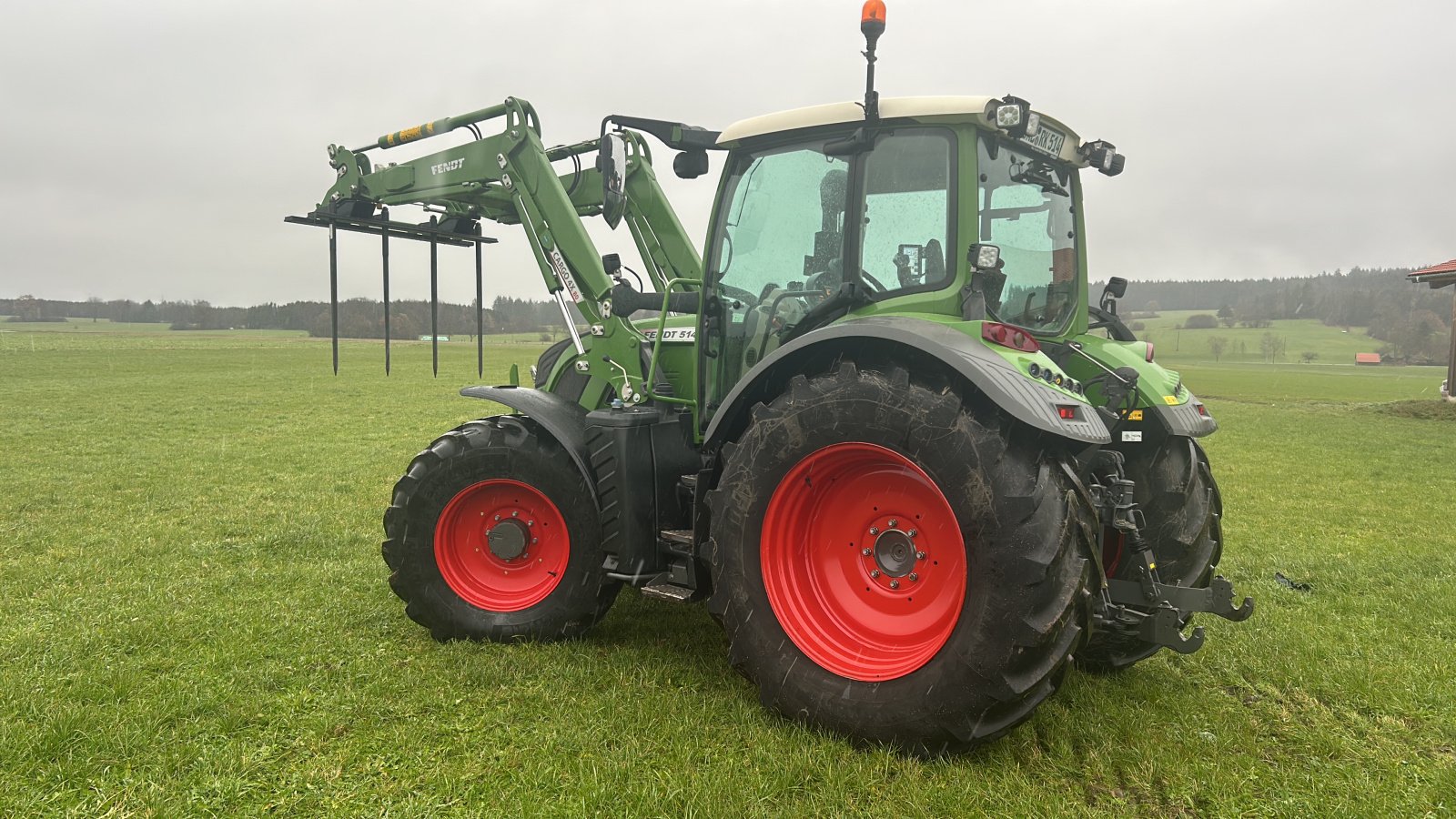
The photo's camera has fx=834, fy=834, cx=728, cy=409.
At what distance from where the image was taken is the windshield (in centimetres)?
368

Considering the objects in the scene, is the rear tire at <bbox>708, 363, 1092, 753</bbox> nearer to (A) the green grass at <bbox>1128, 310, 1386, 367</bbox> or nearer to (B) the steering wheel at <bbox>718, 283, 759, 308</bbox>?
(B) the steering wheel at <bbox>718, 283, 759, 308</bbox>

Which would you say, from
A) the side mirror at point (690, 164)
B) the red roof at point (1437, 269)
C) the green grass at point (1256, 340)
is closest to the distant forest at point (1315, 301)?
the green grass at point (1256, 340)

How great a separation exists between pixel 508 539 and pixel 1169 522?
3288 millimetres

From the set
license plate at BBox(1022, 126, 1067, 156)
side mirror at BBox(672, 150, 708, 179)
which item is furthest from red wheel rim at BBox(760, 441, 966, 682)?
side mirror at BBox(672, 150, 708, 179)

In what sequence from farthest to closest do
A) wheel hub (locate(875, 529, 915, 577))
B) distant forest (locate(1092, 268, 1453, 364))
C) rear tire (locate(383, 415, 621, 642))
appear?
1. distant forest (locate(1092, 268, 1453, 364))
2. rear tire (locate(383, 415, 621, 642))
3. wheel hub (locate(875, 529, 915, 577))

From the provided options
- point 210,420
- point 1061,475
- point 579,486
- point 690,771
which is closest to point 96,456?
point 210,420

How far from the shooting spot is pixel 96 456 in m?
10.8

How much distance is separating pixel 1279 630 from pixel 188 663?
561 cm

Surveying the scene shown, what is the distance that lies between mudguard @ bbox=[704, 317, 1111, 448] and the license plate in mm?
1127

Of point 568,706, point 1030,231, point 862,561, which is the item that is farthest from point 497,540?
point 1030,231

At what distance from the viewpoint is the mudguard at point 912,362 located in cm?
290

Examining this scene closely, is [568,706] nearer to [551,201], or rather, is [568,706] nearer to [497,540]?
[497,540]

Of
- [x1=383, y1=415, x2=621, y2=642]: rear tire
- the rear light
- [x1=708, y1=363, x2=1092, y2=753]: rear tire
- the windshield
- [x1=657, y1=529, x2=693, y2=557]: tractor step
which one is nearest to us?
[x1=708, y1=363, x2=1092, y2=753]: rear tire

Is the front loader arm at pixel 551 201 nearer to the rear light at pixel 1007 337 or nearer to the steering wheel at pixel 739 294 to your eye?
the steering wheel at pixel 739 294
